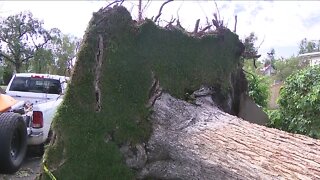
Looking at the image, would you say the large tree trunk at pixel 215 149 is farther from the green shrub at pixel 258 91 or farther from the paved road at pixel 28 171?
the green shrub at pixel 258 91

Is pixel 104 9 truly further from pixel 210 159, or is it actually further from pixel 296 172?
pixel 296 172

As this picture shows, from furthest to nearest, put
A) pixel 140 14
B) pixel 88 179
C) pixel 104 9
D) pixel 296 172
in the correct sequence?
pixel 140 14
pixel 104 9
pixel 88 179
pixel 296 172

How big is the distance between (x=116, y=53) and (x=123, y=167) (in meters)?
1.19

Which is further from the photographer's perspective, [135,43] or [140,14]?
[140,14]

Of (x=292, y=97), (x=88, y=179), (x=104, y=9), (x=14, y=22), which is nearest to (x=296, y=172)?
(x=88, y=179)

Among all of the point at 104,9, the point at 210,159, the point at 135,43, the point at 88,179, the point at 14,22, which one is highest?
the point at 14,22

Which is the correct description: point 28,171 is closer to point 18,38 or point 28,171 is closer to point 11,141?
point 11,141

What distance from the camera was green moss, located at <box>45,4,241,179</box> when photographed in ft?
14.7

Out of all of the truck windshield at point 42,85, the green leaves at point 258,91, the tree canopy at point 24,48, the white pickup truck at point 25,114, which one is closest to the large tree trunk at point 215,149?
the white pickup truck at point 25,114

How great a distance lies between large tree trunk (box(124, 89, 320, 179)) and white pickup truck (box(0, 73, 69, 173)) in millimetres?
1261

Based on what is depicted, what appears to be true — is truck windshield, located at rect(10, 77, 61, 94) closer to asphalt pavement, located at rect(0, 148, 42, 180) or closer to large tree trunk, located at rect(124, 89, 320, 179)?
asphalt pavement, located at rect(0, 148, 42, 180)

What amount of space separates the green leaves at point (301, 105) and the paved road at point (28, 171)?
429cm

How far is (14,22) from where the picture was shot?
41.1 metres

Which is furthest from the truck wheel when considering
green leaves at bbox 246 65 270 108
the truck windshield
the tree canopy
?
the tree canopy
